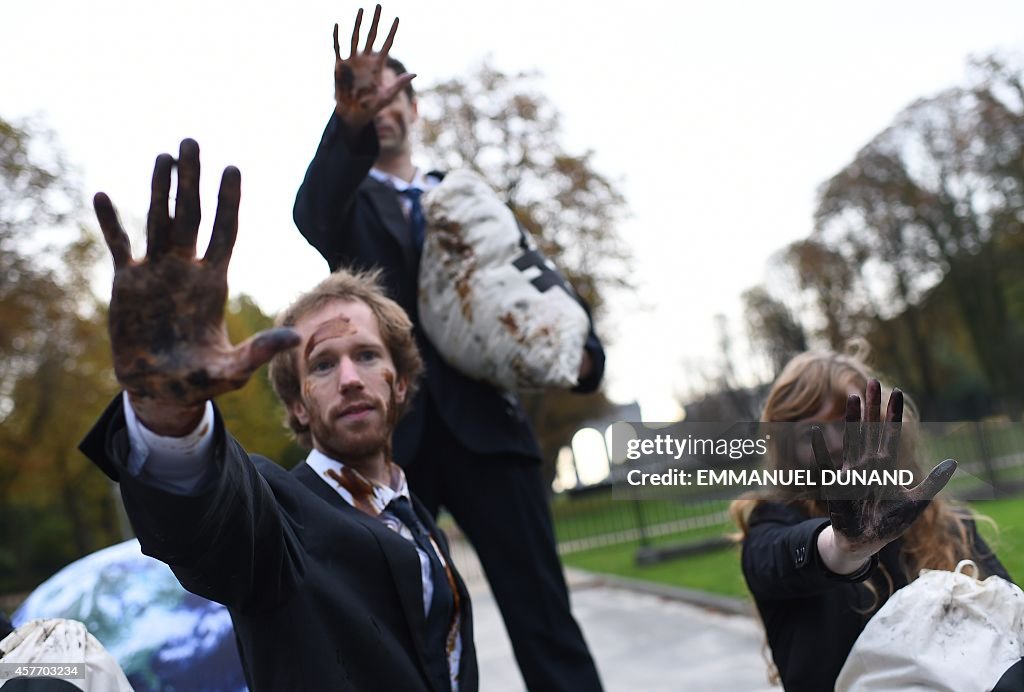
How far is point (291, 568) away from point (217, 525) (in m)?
0.36

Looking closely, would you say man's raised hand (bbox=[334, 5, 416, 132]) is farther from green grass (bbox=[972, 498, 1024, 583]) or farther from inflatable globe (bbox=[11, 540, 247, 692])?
green grass (bbox=[972, 498, 1024, 583])

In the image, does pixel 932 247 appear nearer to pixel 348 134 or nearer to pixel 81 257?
pixel 81 257

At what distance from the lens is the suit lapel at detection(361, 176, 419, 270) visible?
3295 mm

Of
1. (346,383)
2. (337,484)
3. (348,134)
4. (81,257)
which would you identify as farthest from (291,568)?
(81,257)

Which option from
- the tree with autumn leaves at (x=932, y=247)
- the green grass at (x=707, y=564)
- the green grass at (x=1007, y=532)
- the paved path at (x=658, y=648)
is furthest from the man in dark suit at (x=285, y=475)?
the tree with autumn leaves at (x=932, y=247)

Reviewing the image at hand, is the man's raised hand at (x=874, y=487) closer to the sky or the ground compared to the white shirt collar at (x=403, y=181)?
closer to the ground

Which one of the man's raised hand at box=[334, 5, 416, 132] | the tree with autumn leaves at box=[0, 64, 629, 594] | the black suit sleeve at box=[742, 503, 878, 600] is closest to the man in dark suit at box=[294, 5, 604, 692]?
the man's raised hand at box=[334, 5, 416, 132]

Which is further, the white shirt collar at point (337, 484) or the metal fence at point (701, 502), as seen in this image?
the metal fence at point (701, 502)

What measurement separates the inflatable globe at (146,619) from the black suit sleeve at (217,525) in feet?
3.12

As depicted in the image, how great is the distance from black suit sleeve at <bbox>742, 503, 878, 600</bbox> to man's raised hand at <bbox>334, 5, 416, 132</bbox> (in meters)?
1.61

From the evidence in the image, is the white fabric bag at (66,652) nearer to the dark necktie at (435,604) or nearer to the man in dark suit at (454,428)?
the dark necktie at (435,604)

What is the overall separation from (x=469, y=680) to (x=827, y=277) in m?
33.6

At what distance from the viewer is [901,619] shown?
201cm

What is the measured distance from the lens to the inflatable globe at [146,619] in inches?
103
